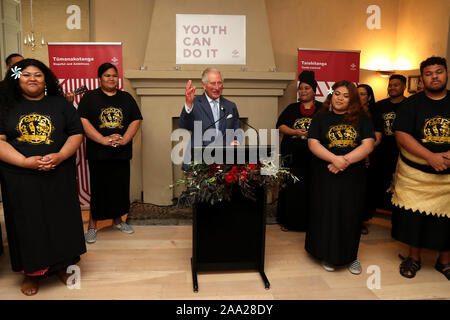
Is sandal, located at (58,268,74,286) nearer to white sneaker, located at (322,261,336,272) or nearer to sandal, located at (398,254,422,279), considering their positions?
white sneaker, located at (322,261,336,272)

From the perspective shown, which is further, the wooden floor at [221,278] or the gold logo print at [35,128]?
the wooden floor at [221,278]

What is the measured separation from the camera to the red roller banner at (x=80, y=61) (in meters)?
4.11

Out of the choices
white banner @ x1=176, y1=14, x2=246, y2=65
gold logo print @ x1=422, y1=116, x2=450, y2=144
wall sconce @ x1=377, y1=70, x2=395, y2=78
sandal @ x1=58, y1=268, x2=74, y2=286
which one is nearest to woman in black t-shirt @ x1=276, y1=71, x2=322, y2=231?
gold logo print @ x1=422, y1=116, x2=450, y2=144

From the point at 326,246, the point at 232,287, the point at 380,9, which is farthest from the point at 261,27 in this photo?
the point at 232,287

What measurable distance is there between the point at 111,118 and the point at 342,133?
211cm

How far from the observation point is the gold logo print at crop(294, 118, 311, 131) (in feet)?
11.3

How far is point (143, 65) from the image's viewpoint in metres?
4.26

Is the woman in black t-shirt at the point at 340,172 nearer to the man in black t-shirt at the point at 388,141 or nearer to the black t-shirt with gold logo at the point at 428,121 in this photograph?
the black t-shirt with gold logo at the point at 428,121

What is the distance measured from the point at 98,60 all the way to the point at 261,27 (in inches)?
81.0

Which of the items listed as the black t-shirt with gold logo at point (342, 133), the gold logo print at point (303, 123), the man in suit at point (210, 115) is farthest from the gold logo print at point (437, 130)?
the man in suit at point (210, 115)

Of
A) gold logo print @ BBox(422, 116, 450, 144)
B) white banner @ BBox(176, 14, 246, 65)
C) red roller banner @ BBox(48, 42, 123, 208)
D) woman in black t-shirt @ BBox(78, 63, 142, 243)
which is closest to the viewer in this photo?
gold logo print @ BBox(422, 116, 450, 144)

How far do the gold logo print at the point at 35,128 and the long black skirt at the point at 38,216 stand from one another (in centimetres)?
21

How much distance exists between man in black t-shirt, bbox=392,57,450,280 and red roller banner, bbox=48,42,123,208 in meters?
3.27

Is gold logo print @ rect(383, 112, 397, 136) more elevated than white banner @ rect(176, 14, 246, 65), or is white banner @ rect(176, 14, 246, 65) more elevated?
white banner @ rect(176, 14, 246, 65)
